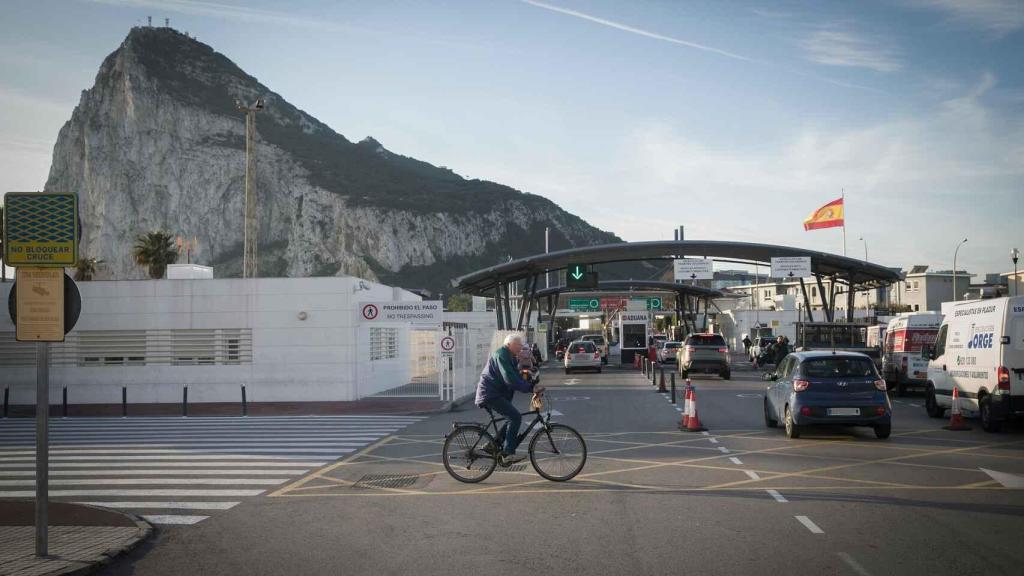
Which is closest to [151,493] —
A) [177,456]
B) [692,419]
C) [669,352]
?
[177,456]

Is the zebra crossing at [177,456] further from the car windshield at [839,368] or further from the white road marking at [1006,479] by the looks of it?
the white road marking at [1006,479]

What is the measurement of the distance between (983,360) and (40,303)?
50.8 feet

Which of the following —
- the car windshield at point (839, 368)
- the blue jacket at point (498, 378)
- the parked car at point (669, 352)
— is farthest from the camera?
the parked car at point (669, 352)

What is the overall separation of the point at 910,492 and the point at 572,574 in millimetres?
5245

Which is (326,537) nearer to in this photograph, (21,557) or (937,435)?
(21,557)

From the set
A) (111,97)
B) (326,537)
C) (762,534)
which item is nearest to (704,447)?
(762,534)

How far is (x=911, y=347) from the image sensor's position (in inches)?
1030

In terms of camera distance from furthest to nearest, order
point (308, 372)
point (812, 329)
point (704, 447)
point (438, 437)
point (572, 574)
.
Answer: point (812, 329)
point (308, 372)
point (438, 437)
point (704, 447)
point (572, 574)

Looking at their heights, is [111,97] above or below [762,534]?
above

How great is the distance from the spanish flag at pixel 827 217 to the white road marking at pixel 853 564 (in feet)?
161

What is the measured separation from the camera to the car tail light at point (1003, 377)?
15575mm

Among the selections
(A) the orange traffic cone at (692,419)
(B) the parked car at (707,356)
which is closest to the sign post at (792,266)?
(B) the parked car at (707,356)

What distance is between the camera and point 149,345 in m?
28.5

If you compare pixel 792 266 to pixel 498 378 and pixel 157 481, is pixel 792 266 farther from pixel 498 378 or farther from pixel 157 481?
pixel 157 481
